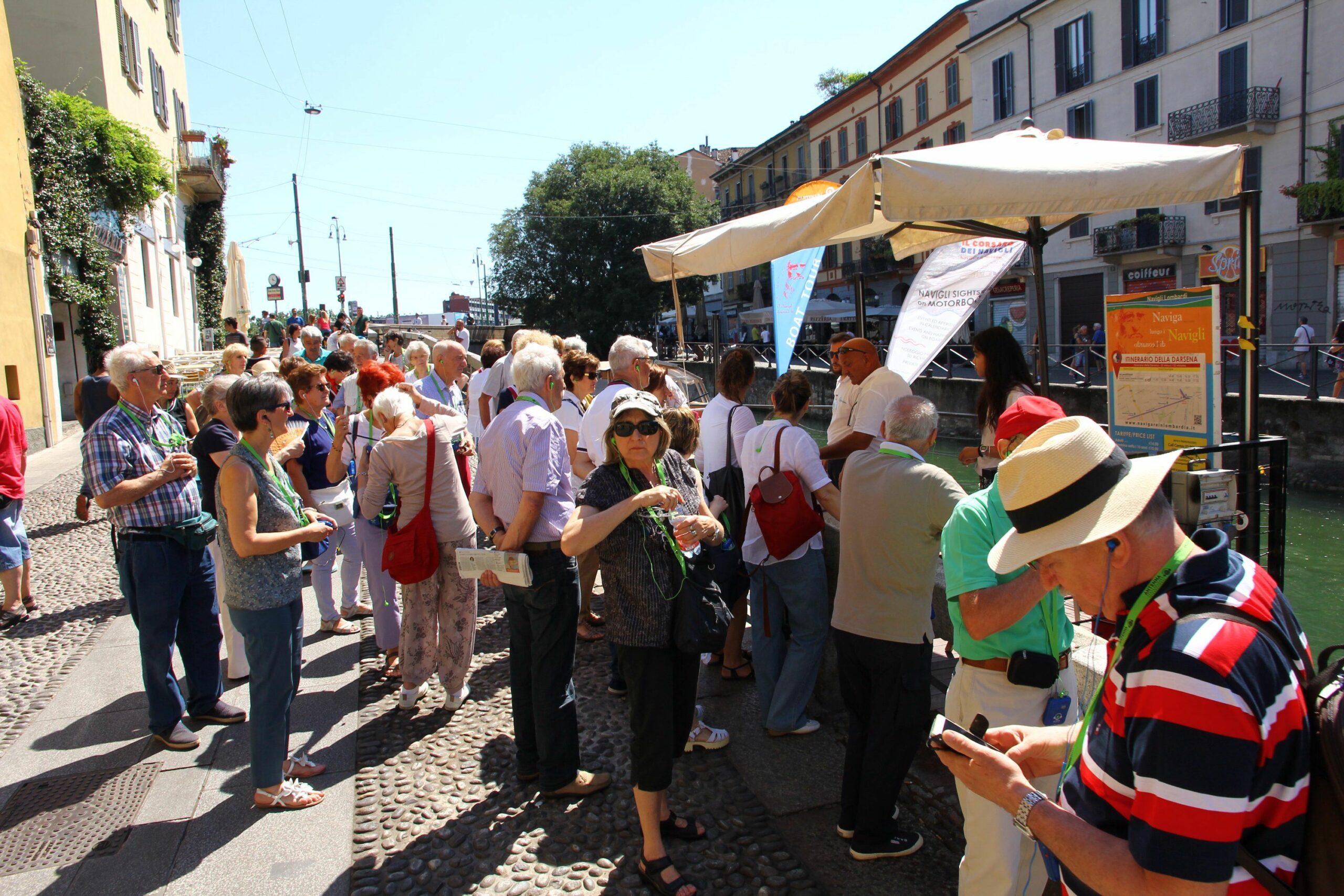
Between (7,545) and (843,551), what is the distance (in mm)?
5979

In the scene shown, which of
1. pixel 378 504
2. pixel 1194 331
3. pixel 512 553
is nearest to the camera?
pixel 512 553

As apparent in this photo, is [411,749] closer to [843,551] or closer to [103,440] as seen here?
→ [103,440]

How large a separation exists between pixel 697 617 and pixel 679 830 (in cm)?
88

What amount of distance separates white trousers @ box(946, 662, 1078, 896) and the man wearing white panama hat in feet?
3.12

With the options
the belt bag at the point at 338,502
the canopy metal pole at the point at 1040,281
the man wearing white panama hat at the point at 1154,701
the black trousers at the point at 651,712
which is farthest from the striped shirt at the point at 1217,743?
the belt bag at the point at 338,502

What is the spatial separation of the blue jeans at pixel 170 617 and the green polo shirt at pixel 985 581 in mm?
3565

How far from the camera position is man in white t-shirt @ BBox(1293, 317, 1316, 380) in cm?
1564

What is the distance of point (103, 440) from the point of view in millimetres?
4016

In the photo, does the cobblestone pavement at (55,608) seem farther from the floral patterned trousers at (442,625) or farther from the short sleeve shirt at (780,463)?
the short sleeve shirt at (780,463)

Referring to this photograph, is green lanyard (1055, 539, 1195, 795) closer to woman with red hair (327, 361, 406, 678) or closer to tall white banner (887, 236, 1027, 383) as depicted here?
woman with red hair (327, 361, 406, 678)

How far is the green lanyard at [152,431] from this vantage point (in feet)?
13.7

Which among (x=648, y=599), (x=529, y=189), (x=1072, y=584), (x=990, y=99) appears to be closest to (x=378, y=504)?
(x=648, y=599)

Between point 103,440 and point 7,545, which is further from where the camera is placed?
point 7,545

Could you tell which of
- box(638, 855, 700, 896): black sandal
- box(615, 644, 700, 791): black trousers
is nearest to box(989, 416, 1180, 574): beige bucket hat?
box(615, 644, 700, 791): black trousers
